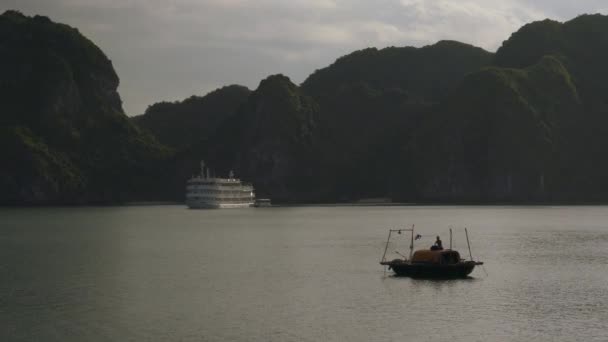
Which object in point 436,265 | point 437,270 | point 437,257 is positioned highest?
point 437,257

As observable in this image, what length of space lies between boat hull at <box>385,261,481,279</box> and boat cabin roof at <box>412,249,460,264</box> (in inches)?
21.9

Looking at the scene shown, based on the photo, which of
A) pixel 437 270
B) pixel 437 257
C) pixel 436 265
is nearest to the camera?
pixel 436 265

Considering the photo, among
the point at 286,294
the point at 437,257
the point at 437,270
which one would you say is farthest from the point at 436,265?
the point at 286,294

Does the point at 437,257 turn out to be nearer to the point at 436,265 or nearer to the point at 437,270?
the point at 436,265

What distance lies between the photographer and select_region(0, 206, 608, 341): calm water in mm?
48406

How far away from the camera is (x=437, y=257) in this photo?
68.5 m

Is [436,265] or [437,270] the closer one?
[436,265]

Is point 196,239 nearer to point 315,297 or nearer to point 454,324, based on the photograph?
point 315,297

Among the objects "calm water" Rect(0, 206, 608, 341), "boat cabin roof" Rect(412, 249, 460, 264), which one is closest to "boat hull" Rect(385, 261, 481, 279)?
"boat cabin roof" Rect(412, 249, 460, 264)

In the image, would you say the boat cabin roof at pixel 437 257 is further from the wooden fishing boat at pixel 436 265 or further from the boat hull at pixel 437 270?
the boat hull at pixel 437 270

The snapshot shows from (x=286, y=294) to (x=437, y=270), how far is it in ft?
43.5

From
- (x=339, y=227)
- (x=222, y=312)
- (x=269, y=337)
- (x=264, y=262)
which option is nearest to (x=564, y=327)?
(x=269, y=337)

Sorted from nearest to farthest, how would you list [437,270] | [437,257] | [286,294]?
[286,294] → [437,270] → [437,257]

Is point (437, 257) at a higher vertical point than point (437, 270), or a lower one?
higher
